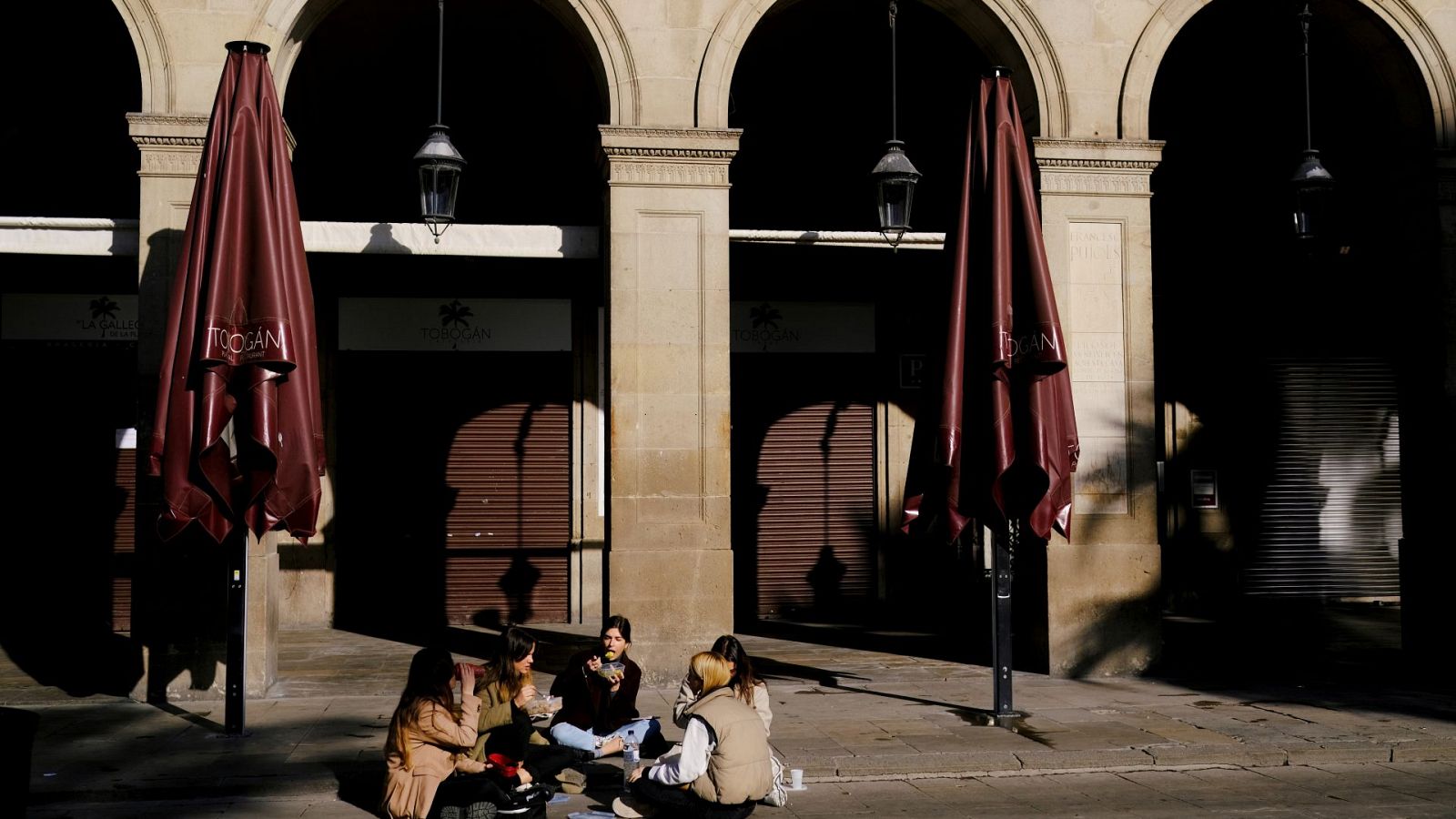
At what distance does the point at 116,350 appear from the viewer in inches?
623

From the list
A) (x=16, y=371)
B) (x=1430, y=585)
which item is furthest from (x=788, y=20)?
(x=16, y=371)

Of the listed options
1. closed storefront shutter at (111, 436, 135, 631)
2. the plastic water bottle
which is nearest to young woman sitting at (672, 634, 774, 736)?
the plastic water bottle

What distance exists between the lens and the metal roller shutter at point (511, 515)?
648 inches

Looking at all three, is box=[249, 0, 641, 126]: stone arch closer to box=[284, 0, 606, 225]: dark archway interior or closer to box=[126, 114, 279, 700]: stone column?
box=[126, 114, 279, 700]: stone column

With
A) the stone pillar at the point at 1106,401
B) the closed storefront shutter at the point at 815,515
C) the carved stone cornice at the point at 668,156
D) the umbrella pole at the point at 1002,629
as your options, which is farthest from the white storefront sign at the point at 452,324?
the umbrella pole at the point at 1002,629

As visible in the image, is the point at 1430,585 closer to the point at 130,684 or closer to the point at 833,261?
the point at 833,261

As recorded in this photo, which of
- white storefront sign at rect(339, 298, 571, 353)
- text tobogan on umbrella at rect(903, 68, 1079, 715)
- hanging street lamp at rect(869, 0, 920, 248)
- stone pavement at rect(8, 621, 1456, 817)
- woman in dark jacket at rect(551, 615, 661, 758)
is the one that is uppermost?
hanging street lamp at rect(869, 0, 920, 248)

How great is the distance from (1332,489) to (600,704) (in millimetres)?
13354

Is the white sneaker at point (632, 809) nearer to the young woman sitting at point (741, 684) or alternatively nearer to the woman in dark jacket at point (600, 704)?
the young woman sitting at point (741, 684)

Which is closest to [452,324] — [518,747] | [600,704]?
[600,704]

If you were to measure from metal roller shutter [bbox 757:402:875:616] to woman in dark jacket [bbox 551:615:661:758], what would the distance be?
27.5 ft

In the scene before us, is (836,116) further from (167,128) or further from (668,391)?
(167,128)

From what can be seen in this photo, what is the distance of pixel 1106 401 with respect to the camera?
39.4 ft

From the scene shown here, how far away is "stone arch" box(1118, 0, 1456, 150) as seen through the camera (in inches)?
478
